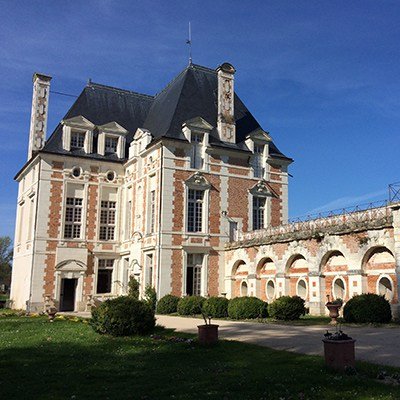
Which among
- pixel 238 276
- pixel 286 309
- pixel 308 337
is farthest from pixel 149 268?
pixel 308 337

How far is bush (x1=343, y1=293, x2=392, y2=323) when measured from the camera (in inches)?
593

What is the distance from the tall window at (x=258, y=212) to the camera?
28.1m

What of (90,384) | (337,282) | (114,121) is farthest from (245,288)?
(90,384)

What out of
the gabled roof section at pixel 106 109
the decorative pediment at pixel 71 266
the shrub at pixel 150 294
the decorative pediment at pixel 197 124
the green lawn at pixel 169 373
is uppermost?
the gabled roof section at pixel 106 109

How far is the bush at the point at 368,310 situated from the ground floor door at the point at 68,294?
58.4ft

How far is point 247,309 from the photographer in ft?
59.4

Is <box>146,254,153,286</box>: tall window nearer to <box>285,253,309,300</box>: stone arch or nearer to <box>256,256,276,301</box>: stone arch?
<box>256,256,276,301</box>: stone arch

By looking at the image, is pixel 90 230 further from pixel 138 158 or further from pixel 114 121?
pixel 114 121

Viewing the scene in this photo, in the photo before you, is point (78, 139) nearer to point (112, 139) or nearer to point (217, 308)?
point (112, 139)

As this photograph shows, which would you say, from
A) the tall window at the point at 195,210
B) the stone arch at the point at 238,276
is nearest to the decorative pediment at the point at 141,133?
the tall window at the point at 195,210

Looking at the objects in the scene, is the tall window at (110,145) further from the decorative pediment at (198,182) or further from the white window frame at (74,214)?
the decorative pediment at (198,182)

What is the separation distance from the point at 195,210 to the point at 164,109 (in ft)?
24.7

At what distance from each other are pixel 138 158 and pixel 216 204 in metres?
5.49

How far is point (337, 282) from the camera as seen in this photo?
19.5 metres
